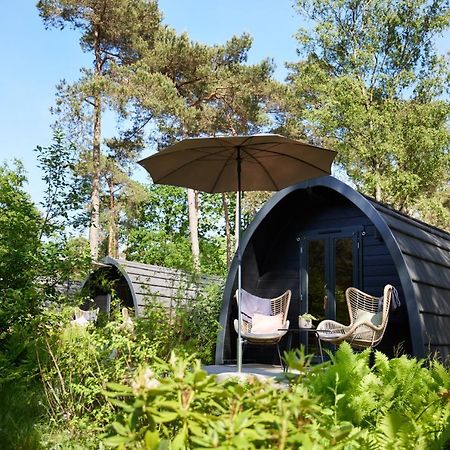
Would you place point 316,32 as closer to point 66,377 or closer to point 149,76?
point 149,76

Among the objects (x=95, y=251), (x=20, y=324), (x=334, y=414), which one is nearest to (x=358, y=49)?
→ (x=95, y=251)

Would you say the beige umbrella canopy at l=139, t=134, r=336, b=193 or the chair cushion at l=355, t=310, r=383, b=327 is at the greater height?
the beige umbrella canopy at l=139, t=134, r=336, b=193

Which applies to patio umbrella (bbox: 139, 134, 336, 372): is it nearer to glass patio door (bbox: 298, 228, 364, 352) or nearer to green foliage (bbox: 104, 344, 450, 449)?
glass patio door (bbox: 298, 228, 364, 352)

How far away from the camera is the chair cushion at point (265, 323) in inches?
321

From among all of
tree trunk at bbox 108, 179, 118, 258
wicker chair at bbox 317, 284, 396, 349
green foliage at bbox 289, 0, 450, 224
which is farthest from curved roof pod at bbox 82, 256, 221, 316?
tree trunk at bbox 108, 179, 118, 258

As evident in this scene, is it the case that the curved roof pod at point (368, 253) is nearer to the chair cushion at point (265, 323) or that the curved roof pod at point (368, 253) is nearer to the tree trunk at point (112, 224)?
the chair cushion at point (265, 323)

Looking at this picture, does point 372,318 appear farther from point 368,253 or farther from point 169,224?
point 169,224

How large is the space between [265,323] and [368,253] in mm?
1807

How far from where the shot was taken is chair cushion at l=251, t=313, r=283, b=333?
8.16 metres

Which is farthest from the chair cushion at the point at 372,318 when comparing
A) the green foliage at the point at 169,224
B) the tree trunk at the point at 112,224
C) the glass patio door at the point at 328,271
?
the green foliage at the point at 169,224

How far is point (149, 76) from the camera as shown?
18.2 m

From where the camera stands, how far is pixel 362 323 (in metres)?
6.52

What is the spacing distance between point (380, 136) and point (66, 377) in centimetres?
1557

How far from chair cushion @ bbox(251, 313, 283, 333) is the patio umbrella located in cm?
174
